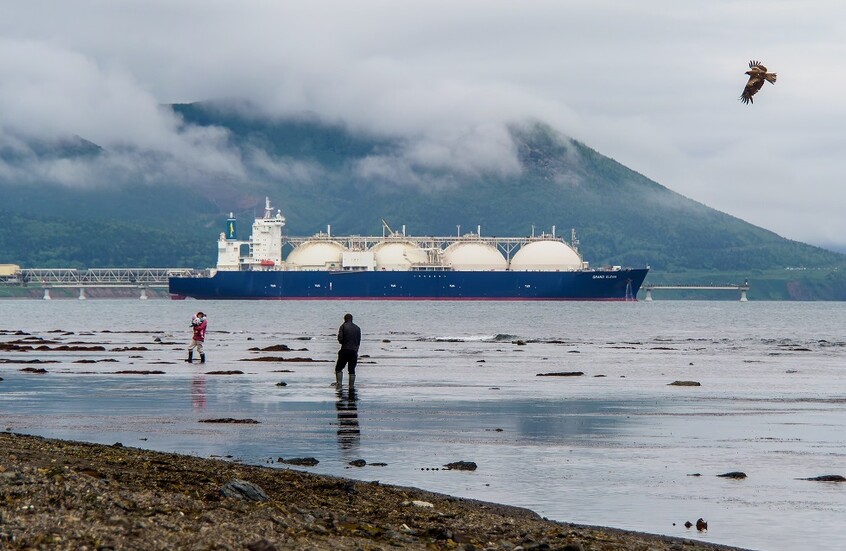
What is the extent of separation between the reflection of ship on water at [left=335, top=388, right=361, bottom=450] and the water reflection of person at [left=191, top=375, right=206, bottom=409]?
2.65 m

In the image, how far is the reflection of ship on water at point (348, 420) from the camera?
19.8 metres

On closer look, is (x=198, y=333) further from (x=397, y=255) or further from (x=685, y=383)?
(x=397, y=255)

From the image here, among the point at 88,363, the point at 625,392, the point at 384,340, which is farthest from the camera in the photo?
the point at 384,340

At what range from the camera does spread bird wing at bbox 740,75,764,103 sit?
749 inches

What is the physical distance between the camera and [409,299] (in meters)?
187

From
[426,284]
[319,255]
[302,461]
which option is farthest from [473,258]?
[302,461]

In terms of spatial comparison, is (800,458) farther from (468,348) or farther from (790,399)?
(468,348)

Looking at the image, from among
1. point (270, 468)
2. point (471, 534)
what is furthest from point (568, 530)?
point (270, 468)

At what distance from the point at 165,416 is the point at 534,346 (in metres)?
36.3

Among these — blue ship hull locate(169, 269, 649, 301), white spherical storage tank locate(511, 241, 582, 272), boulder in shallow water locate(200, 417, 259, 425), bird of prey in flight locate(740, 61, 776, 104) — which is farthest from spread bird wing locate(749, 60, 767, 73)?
white spherical storage tank locate(511, 241, 582, 272)

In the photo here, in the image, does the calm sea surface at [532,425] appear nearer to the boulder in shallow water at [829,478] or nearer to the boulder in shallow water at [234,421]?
the boulder in shallow water at [829,478]

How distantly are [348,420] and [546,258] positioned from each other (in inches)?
6815

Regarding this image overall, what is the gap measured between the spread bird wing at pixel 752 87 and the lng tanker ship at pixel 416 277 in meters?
162

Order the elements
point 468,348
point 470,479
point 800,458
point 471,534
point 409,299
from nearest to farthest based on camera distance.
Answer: point 471,534, point 470,479, point 800,458, point 468,348, point 409,299
